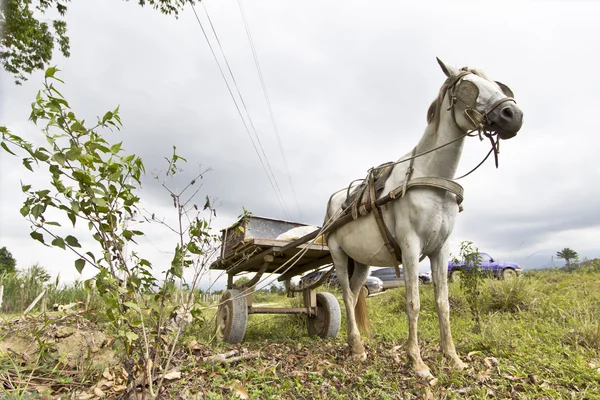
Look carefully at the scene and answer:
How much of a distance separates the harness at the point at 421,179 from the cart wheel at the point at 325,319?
1880 millimetres

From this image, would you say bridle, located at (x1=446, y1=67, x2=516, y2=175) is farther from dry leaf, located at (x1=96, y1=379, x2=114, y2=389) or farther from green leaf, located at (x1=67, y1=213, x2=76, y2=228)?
dry leaf, located at (x1=96, y1=379, x2=114, y2=389)

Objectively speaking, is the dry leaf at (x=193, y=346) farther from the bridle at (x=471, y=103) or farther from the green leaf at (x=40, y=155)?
the bridle at (x=471, y=103)

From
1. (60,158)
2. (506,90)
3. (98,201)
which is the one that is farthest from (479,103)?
(60,158)

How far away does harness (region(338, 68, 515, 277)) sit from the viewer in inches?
116

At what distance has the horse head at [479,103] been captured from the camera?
278 cm

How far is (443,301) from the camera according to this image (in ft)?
11.2

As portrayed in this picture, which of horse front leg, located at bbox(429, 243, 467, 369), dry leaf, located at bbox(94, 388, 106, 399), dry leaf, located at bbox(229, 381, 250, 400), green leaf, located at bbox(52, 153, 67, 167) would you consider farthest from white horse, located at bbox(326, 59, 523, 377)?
green leaf, located at bbox(52, 153, 67, 167)

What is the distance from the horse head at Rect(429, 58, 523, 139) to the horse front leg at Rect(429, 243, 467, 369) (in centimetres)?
117

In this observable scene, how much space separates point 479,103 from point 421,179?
76cm

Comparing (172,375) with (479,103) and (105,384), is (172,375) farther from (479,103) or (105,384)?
(479,103)

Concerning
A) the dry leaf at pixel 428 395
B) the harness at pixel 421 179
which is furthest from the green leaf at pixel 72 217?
the dry leaf at pixel 428 395

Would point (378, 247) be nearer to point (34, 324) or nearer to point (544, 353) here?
point (544, 353)

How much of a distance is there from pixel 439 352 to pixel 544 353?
44.3 inches

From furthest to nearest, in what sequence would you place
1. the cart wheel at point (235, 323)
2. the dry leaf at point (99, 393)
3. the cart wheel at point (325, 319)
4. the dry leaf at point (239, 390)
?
the cart wheel at point (325, 319) < the cart wheel at point (235, 323) < the dry leaf at point (239, 390) < the dry leaf at point (99, 393)
